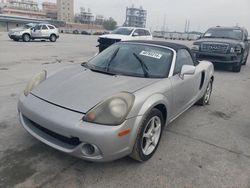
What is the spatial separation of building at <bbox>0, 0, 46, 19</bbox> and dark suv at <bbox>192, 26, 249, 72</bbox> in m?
111

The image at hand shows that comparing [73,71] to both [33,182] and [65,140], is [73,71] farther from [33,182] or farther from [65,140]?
[33,182]

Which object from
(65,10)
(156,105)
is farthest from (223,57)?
(65,10)

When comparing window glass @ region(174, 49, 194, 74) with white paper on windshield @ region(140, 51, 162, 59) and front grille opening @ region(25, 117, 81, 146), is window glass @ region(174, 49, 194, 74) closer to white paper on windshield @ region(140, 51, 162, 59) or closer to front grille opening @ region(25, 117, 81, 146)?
white paper on windshield @ region(140, 51, 162, 59)

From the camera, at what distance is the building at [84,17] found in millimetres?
123062

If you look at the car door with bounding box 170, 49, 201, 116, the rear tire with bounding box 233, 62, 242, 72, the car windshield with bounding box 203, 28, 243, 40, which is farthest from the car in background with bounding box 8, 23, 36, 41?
the car door with bounding box 170, 49, 201, 116

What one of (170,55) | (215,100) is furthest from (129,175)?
(215,100)

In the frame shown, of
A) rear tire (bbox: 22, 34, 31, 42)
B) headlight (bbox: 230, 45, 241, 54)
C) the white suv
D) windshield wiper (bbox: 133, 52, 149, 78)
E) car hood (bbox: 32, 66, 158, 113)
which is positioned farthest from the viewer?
rear tire (bbox: 22, 34, 31, 42)

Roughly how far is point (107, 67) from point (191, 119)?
1975mm

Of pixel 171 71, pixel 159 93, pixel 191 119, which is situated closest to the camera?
pixel 159 93

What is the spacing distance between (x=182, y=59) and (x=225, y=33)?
24.9ft

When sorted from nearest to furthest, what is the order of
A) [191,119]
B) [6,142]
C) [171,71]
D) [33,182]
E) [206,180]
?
[33,182], [206,180], [6,142], [171,71], [191,119]

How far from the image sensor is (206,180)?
2545 millimetres

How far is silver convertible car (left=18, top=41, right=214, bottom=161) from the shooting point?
7.60 feet

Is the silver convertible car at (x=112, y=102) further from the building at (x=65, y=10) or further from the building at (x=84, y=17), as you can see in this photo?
the building at (x=84, y=17)
